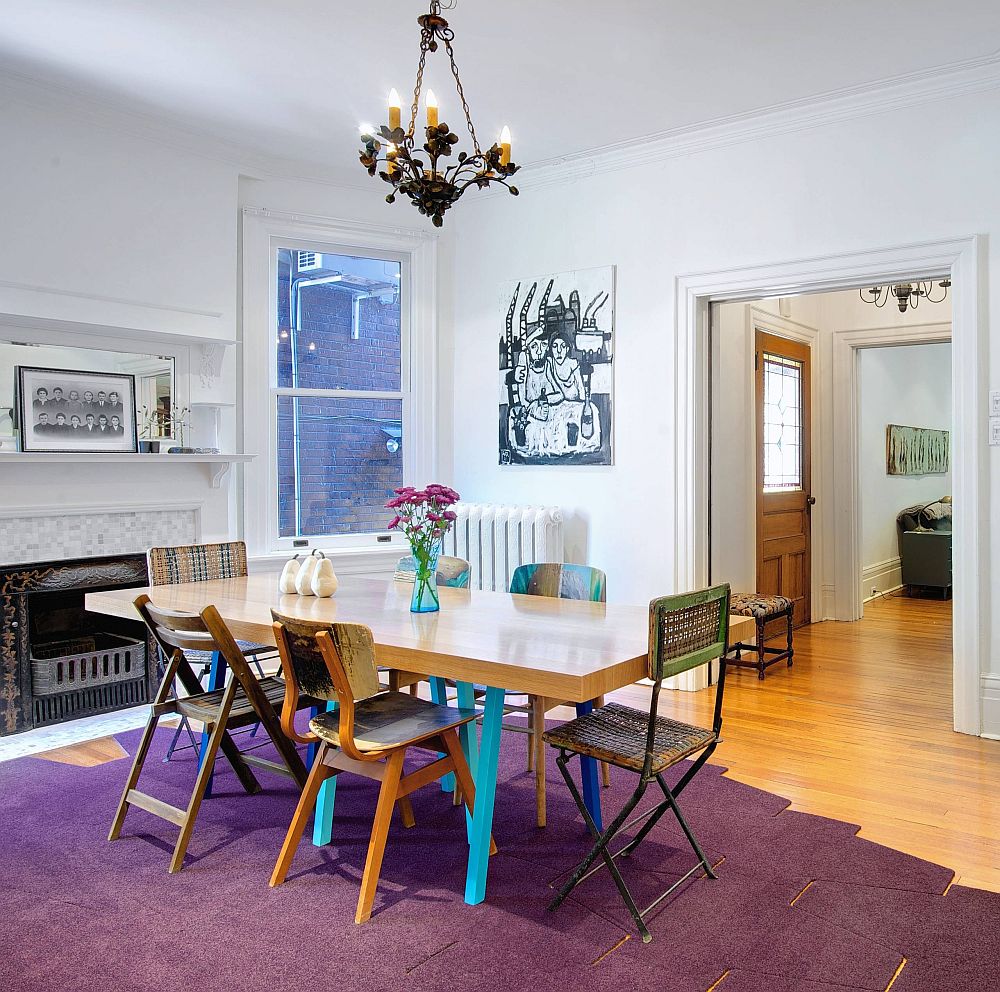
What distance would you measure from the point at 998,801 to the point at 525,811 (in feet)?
5.60

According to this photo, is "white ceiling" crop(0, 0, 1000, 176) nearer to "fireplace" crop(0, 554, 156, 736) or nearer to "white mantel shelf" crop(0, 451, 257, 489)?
"white mantel shelf" crop(0, 451, 257, 489)

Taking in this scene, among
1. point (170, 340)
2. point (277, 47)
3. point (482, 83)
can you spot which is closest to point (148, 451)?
point (170, 340)

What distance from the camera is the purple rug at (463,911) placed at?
6.90ft

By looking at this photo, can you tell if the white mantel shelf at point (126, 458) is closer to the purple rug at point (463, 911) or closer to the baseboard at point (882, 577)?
the purple rug at point (463, 911)

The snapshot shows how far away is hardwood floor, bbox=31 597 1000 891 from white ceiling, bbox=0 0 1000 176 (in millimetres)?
2987

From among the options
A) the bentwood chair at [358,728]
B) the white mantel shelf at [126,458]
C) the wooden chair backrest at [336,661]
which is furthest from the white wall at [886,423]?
the wooden chair backrest at [336,661]

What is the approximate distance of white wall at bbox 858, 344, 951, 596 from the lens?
7.94 m

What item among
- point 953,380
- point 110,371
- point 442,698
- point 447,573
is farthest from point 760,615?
point 110,371

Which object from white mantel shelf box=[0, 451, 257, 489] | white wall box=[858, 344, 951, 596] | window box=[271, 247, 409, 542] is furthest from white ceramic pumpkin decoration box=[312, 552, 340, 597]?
white wall box=[858, 344, 951, 596]

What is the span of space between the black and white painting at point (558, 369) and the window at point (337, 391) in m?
0.75

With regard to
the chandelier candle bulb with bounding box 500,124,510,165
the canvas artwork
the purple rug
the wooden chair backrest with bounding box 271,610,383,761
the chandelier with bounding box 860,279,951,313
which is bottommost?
the purple rug

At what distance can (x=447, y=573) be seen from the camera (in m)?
3.85

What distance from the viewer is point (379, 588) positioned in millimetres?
3676

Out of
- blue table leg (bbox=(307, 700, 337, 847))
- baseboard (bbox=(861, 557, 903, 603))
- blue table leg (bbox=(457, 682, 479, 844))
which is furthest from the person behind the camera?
baseboard (bbox=(861, 557, 903, 603))
